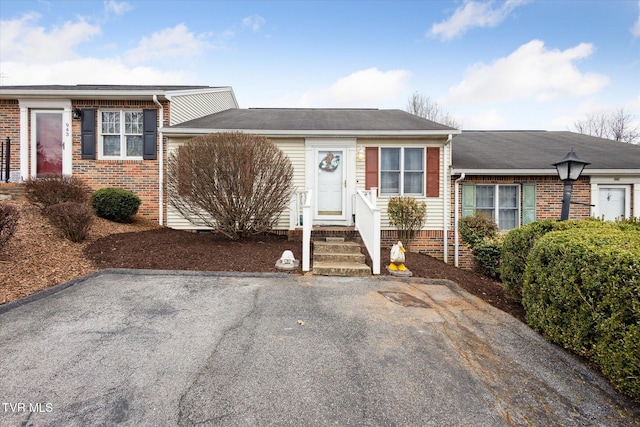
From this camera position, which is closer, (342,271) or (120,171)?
(342,271)

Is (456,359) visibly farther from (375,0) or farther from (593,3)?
(593,3)

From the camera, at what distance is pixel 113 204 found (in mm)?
7363

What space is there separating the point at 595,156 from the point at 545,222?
25.8 feet

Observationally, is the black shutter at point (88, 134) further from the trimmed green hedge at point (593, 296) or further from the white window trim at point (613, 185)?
the white window trim at point (613, 185)

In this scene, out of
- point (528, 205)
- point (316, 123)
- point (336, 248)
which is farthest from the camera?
point (316, 123)

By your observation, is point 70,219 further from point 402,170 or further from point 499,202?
point 499,202

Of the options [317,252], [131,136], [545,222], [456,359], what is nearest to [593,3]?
[545,222]

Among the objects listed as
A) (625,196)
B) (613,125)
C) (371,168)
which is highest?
(613,125)

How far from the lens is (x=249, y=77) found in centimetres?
1675

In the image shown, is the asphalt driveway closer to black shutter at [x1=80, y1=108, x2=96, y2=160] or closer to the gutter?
the gutter

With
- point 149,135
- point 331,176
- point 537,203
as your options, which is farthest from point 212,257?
point 537,203

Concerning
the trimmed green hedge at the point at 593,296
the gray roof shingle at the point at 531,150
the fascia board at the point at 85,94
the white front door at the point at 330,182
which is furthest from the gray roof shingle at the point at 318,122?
the trimmed green hedge at the point at 593,296

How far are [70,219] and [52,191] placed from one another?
6.62 ft

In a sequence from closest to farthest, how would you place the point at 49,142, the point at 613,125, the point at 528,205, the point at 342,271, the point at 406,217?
the point at 342,271 → the point at 406,217 → the point at 528,205 → the point at 49,142 → the point at 613,125
